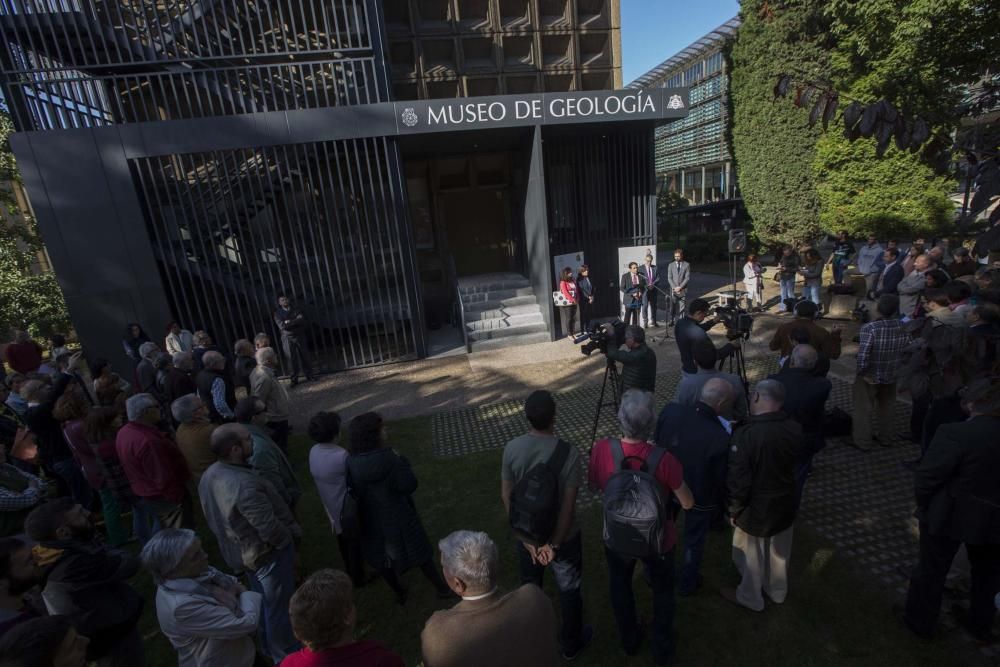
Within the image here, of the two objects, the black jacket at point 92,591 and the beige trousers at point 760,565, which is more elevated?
the black jacket at point 92,591

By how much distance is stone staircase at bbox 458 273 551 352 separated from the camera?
10.6m

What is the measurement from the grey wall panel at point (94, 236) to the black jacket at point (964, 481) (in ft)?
35.1

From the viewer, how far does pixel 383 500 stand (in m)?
3.20

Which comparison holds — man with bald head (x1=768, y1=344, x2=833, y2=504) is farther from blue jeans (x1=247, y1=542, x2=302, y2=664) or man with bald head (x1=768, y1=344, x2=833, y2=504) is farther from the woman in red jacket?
the woman in red jacket

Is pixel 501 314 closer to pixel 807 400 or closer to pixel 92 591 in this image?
pixel 807 400

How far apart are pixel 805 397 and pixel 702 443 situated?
1248 millimetres

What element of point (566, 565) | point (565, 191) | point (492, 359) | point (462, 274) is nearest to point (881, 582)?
point (566, 565)

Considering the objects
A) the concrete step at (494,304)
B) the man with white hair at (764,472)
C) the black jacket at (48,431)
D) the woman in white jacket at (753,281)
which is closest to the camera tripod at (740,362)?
the man with white hair at (764,472)

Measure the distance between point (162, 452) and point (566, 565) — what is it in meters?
3.25

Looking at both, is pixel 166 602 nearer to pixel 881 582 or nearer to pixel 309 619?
pixel 309 619

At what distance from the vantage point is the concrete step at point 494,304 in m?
11.1

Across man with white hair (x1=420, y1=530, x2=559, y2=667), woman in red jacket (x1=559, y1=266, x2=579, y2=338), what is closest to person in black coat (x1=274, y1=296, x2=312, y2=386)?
woman in red jacket (x1=559, y1=266, x2=579, y2=338)

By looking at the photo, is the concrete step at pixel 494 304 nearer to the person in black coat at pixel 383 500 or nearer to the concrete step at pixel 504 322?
the concrete step at pixel 504 322

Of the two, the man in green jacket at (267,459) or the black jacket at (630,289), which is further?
the black jacket at (630,289)
